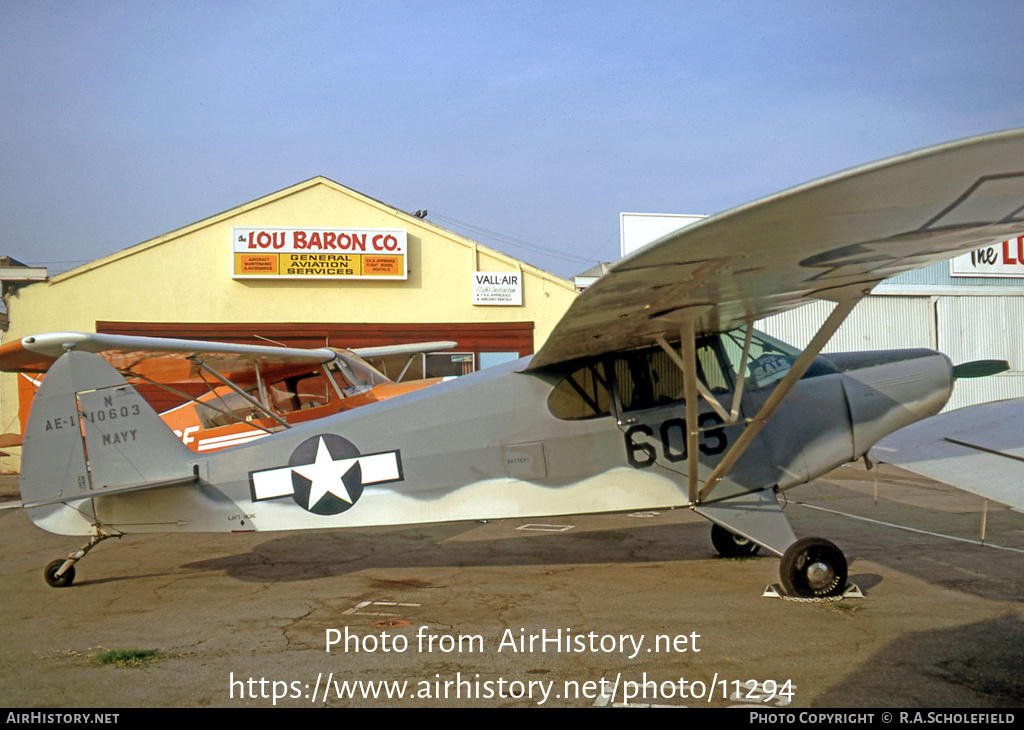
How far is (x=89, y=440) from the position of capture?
639 cm

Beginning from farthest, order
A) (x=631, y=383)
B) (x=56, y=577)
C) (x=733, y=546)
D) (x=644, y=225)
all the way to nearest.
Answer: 1. (x=644, y=225)
2. (x=733, y=546)
3. (x=56, y=577)
4. (x=631, y=383)

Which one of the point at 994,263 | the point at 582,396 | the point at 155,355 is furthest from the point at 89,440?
the point at 994,263

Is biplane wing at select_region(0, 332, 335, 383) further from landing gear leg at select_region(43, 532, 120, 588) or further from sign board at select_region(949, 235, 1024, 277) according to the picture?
sign board at select_region(949, 235, 1024, 277)

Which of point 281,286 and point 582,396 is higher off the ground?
point 281,286

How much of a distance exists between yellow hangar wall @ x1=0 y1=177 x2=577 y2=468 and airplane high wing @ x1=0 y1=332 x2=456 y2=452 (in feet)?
18.4

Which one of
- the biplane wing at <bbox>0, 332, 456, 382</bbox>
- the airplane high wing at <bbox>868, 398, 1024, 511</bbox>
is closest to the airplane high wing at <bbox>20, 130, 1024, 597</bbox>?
the airplane high wing at <bbox>868, 398, 1024, 511</bbox>

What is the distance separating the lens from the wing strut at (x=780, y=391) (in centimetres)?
492

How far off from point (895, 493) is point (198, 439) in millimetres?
11950

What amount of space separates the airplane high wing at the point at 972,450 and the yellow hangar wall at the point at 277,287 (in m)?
13.6

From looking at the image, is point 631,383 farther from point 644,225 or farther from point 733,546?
point 644,225

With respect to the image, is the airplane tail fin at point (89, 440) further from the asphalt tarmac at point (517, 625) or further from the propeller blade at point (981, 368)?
the propeller blade at point (981, 368)

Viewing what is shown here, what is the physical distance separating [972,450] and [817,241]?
97.3 inches

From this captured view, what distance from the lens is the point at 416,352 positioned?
1641cm

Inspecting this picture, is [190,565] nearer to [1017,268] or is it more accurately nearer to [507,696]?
[507,696]
